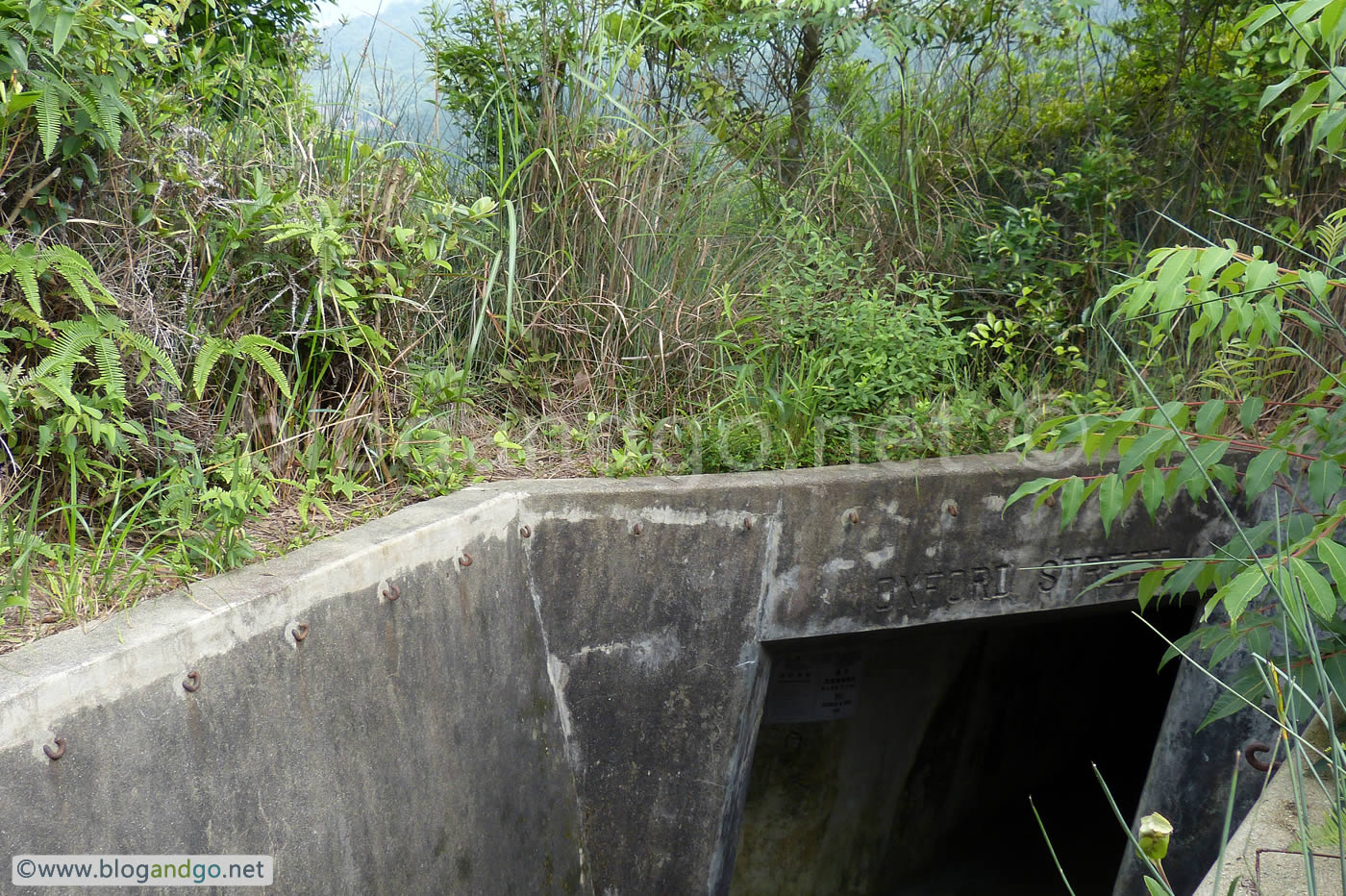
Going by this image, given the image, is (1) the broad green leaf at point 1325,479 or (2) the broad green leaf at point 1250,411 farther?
(2) the broad green leaf at point 1250,411

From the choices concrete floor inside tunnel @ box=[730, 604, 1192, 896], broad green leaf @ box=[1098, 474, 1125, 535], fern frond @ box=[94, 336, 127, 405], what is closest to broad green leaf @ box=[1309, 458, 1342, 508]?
broad green leaf @ box=[1098, 474, 1125, 535]

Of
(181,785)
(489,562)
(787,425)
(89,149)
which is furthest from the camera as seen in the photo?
(787,425)

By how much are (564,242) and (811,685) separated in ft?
6.30

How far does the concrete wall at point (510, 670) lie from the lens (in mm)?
1684

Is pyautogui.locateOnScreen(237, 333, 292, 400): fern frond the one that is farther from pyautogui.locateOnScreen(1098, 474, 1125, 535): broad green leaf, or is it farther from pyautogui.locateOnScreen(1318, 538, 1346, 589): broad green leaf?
pyautogui.locateOnScreen(1318, 538, 1346, 589): broad green leaf

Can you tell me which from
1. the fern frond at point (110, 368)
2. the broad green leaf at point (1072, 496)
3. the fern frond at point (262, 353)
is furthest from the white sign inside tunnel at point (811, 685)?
the fern frond at point (110, 368)

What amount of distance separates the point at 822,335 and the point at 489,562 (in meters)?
1.30

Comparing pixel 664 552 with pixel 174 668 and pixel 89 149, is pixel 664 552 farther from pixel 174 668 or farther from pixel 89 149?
pixel 89 149

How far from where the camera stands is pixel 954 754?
4777 millimetres

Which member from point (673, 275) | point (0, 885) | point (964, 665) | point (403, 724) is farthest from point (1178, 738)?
point (0, 885)

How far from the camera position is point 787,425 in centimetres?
300

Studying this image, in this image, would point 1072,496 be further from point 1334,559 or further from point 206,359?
point 206,359

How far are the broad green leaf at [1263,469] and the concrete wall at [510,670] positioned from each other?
0.82 metres

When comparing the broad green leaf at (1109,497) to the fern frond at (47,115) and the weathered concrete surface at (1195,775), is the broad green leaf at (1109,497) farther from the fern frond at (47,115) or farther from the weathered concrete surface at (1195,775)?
the fern frond at (47,115)
